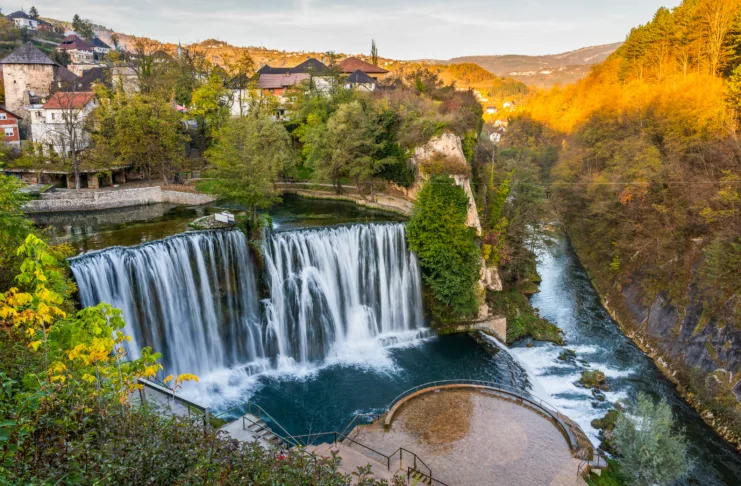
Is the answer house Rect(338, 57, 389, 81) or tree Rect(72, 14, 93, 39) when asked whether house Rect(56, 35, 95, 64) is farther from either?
house Rect(338, 57, 389, 81)

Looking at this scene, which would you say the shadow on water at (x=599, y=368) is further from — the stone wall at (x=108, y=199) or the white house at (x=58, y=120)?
the white house at (x=58, y=120)

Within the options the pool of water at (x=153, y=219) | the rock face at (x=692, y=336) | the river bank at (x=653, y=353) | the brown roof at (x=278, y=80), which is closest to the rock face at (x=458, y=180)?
the pool of water at (x=153, y=219)

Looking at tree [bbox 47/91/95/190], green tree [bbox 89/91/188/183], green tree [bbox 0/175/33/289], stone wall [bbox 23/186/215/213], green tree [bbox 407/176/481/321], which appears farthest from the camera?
tree [bbox 47/91/95/190]

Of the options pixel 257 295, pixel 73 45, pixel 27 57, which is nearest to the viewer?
pixel 257 295

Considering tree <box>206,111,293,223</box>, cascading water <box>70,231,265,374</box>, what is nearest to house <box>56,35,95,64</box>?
tree <box>206,111,293,223</box>

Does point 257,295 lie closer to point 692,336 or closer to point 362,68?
point 692,336

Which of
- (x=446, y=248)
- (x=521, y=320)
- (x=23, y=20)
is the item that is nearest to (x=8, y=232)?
(x=446, y=248)

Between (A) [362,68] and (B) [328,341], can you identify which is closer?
(B) [328,341]
